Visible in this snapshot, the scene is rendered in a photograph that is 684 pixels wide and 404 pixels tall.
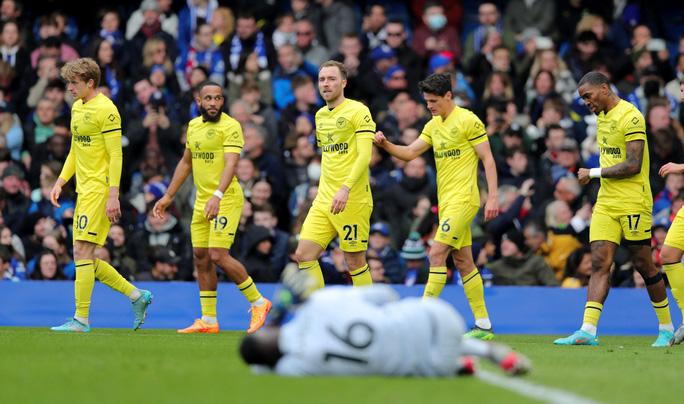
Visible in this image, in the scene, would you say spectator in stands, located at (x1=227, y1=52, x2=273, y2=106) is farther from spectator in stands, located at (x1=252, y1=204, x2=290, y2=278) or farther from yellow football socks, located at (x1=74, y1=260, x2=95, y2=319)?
yellow football socks, located at (x1=74, y1=260, x2=95, y2=319)

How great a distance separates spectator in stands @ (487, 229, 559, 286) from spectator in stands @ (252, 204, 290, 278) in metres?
2.59

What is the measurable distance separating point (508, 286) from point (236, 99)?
17.5ft

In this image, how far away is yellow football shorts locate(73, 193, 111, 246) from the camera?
12.9 metres

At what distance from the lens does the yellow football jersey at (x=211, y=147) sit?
13544 mm

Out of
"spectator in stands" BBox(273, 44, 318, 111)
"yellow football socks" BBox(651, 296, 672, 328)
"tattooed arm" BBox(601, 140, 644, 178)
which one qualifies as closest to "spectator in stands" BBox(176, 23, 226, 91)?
"spectator in stands" BBox(273, 44, 318, 111)


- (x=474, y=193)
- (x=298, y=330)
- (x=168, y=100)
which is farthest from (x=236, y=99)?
(x=298, y=330)

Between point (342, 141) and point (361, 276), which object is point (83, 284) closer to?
point (361, 276)

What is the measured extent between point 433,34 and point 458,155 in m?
7.49

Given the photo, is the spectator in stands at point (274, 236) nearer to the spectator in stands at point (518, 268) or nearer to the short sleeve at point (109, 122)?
the spectator in stands at point (518, 268)

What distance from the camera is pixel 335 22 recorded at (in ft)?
65.7

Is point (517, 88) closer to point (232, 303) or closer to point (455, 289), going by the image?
point (455, 289)

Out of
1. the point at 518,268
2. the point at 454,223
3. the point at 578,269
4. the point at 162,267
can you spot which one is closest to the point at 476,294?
the point at 454,223

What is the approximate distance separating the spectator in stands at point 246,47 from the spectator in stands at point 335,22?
927 mm

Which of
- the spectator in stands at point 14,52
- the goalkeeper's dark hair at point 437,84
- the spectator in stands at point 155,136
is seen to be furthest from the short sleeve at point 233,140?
the spectator in stands at point 14,52
